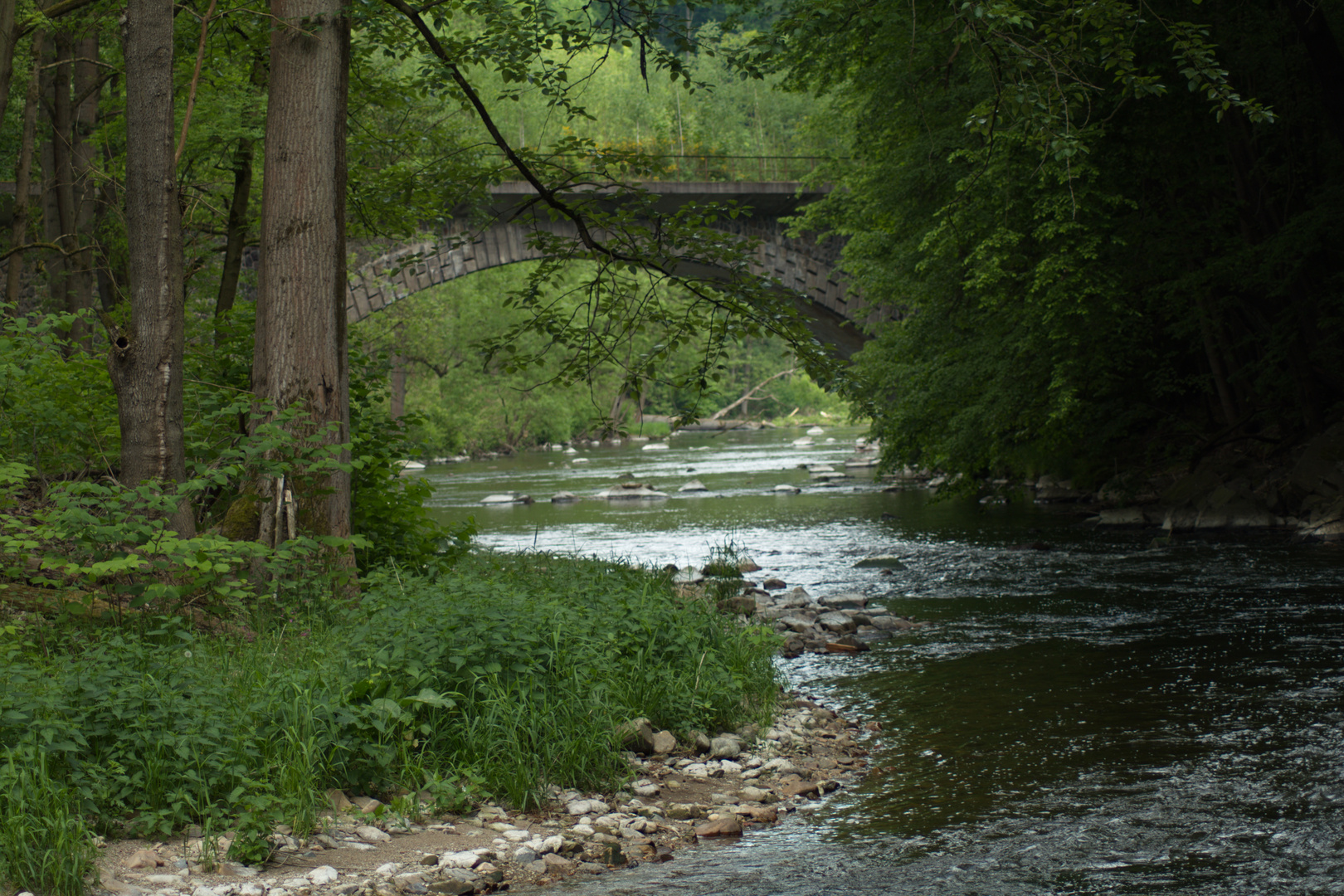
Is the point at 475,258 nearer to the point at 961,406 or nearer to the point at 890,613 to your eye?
the point at 961,406

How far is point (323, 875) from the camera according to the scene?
3682 millimetres

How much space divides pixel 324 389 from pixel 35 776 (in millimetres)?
3312

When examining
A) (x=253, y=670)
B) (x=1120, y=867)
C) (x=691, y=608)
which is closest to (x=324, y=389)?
(x=253, y=670)

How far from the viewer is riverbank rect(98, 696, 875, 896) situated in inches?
142

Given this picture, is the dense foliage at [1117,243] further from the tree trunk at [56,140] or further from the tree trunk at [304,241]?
the tree trunk at [56,140]

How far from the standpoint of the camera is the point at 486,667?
4957 millimetres

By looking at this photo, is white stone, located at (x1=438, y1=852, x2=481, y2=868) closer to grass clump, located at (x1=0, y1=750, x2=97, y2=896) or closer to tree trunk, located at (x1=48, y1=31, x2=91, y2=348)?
grass clump, located at (x1=0, y1=750, x2=97, y2=896)

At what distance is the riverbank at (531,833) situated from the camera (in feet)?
11.8

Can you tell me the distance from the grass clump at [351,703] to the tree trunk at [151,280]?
1.03 m

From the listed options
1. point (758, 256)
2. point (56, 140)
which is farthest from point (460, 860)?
point (758, 256)

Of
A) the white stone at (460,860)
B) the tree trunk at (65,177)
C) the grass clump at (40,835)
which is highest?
the tree trunk at (65,177)

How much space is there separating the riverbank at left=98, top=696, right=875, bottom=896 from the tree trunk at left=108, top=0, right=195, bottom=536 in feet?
8.39

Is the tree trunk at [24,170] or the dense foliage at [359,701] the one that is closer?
the dense foliage at [359,701]

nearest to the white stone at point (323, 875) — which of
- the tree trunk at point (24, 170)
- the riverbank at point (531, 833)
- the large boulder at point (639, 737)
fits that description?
the riverbank at point (531, 833)
